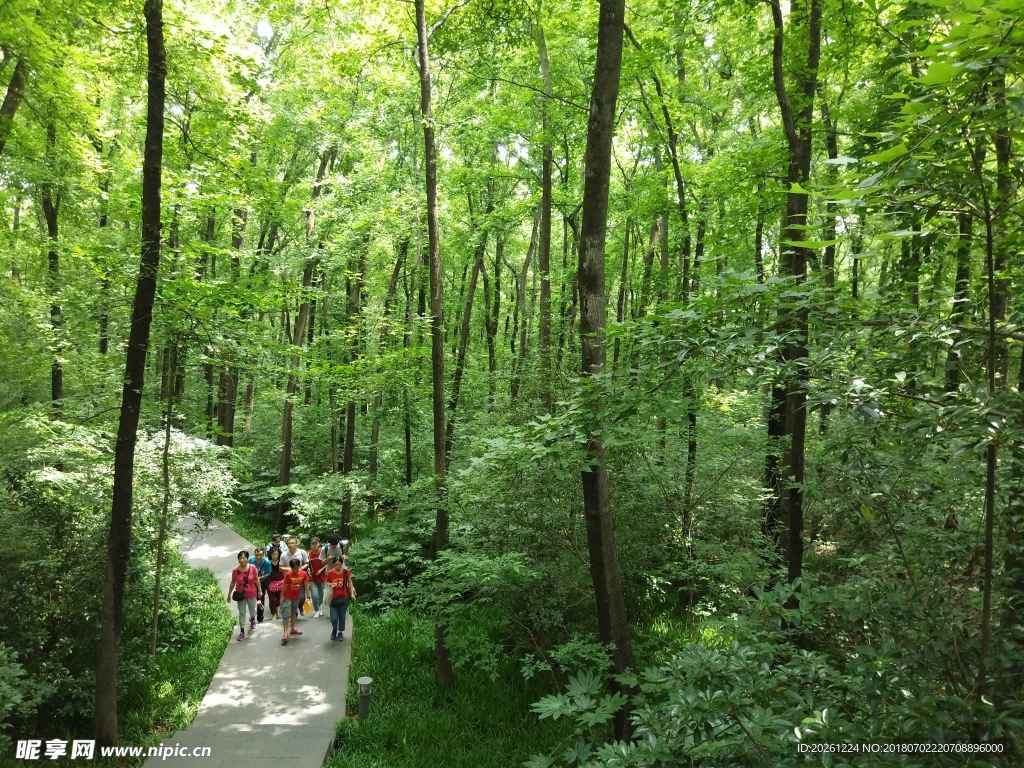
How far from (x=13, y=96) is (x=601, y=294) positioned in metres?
10.5

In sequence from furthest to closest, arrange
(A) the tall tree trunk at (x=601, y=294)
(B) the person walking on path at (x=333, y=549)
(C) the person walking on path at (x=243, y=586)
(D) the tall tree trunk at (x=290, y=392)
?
1. (D) the tall tree trunk at (x=290, y=392)
2. (B) the person walking on path at (x=333, y=549)
3. (C) the person walking on path at (x=243, y=586)
4. (A) the tall tree trunk at (x=601, y=294)

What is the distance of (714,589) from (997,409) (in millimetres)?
6771

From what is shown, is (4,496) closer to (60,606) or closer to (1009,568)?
(60,606)

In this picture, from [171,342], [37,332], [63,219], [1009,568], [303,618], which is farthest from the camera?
[63,219]

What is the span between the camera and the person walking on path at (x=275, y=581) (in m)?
10.6

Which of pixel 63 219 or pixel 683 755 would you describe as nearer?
pixel 683 755

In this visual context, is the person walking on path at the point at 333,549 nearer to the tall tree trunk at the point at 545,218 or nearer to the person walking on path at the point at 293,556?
the person walking on path at the point at 293,556

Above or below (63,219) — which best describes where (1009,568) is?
below

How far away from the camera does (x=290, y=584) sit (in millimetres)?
9898

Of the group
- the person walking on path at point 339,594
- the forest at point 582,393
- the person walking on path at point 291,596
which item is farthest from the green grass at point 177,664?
the person walking on path at point 339,594

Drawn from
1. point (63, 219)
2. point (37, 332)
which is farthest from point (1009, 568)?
point (63, 219)

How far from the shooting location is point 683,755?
8.95 ft

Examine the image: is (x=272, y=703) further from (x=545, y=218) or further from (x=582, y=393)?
(x=545, y=218)

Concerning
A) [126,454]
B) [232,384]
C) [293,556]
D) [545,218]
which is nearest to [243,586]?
[293,556]
